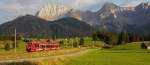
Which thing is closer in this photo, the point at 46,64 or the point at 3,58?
the point at 46,64

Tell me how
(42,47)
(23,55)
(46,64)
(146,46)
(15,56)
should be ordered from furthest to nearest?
(146,46) < (42,47) < (23,55) < (15,56) < (46,64)

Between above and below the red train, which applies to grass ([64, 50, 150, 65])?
below

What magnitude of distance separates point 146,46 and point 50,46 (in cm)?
5660

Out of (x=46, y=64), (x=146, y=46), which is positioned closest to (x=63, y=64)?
(x=46, y=64)

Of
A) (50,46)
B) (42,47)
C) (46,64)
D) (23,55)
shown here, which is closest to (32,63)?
(46,64)

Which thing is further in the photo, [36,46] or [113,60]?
[36,46]

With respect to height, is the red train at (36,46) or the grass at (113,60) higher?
the red train at (36,46)

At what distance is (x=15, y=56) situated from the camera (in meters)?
61.9

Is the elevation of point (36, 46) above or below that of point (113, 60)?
above

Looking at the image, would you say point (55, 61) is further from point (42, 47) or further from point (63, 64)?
point (42, 47)

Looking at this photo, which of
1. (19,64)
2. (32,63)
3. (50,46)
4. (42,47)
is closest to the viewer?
(19,64)

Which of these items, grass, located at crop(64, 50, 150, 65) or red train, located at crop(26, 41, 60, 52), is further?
red train, located at crop(26, 41, 60, 52)

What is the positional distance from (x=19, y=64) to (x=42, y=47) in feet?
210

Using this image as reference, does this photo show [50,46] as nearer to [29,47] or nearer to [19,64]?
[29,47]
